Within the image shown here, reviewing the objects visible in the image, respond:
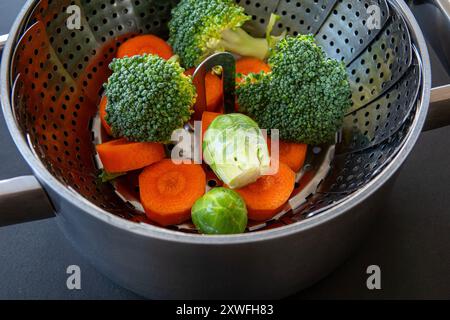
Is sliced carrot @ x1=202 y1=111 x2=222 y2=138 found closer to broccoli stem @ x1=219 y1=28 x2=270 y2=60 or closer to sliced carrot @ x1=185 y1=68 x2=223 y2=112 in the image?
sliced carrot @ x1=185 y1=68 x2=223 y2=112

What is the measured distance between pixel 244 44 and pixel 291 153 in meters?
0.32

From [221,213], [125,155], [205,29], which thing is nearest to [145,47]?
[205,29]

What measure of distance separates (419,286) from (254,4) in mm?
837

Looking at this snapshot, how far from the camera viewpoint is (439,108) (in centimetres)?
114

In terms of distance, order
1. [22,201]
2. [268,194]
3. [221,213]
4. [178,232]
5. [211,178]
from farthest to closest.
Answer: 1. [211,178]
2. [268,194]
3. [221,213]
4. [22,201]
5. [178,232]

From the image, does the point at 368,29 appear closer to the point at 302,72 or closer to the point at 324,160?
the point at 302,72

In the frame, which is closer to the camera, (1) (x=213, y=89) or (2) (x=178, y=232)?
(2) (x=178, y=232)

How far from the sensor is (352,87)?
1.40 m

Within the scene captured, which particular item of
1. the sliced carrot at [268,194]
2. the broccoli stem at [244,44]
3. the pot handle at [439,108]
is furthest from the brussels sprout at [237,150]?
the pot handle at [439,108]

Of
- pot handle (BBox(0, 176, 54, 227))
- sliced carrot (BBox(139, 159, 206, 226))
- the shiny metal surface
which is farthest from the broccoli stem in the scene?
pot handle (BBox(0, 176, 54, 227))

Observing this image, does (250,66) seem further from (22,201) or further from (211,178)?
(22,201)

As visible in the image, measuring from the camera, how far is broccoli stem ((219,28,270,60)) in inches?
55.1
